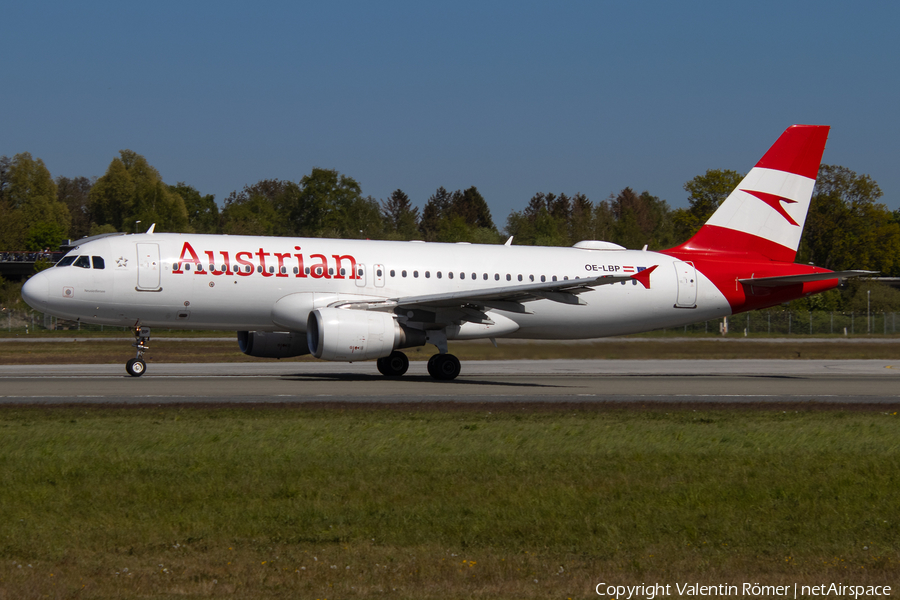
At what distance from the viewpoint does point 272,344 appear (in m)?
25.7

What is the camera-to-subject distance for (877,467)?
11234 mm

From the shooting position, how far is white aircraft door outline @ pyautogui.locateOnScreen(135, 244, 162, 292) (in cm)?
A: 2353

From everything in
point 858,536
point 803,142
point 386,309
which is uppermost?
point 803,142

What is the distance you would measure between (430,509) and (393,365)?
16869 millimetres

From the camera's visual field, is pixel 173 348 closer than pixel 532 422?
No

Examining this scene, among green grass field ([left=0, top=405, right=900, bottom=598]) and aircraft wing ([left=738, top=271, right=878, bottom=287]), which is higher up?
aircraft wing ([left=738, top=271, right=878, bottom=287])

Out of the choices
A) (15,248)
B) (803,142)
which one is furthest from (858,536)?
(15,248)

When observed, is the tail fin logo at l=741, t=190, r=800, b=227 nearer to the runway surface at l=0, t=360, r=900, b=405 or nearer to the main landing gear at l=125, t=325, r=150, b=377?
the runway surface at l=0, t=360, r=900, b=405

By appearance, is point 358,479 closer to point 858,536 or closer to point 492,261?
point 858,536

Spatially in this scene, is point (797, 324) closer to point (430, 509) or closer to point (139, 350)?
point (139, 350)

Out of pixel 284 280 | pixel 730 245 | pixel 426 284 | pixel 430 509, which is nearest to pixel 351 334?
pixel 284 280

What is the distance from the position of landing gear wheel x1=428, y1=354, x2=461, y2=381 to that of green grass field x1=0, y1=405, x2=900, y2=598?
34.1 ft

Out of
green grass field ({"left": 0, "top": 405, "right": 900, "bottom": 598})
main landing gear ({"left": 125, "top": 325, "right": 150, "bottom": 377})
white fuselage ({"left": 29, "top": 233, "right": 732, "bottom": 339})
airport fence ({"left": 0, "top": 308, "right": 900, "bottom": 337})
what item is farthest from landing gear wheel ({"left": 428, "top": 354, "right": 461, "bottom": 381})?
airport fence ({"left": 0, "top": 308, "right": 900, "bottom": 337})

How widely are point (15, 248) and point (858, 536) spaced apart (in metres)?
108
